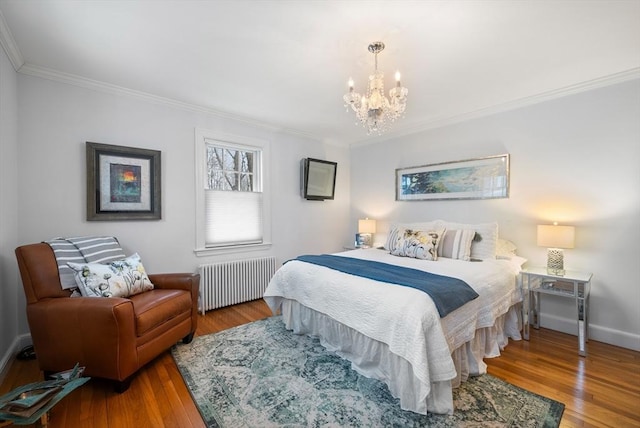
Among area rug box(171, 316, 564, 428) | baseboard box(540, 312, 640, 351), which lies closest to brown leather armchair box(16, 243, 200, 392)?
area rug box(171, 316, 564, 428)

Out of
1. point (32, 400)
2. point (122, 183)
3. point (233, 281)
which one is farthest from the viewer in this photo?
point (233, 281)

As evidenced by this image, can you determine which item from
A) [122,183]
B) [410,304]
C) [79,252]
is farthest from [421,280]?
[122,183]

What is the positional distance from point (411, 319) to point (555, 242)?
1993 millimetres

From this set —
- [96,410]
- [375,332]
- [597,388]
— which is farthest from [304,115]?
[597,388]

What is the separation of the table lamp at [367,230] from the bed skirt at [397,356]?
2081 millimetres

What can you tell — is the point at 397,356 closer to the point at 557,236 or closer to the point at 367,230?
the point at 557,236

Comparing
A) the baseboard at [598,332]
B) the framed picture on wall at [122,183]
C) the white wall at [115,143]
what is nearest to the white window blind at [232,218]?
the white wall at [115,143]

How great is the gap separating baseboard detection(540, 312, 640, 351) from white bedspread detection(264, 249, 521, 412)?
618mm

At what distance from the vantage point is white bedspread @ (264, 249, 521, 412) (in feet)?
5.37

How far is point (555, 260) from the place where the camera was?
2.78m

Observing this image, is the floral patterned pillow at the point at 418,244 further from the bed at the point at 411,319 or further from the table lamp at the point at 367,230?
the table lamp at the point at 367,230

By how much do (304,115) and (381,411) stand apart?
3.28m

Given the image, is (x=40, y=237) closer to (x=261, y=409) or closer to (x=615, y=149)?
(x=261, y=409)

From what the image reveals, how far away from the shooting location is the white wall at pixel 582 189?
2537mm
